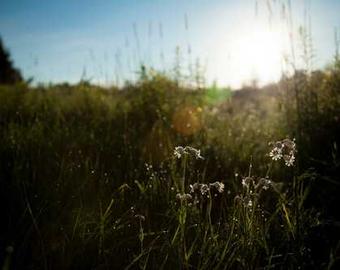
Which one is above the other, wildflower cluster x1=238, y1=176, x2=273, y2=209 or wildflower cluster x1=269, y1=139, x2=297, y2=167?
wildflower cluster x1=269, y1=139, x2=297, y2=167

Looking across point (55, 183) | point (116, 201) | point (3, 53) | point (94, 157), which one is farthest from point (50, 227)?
point (3, 53)

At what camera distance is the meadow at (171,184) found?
1987mm

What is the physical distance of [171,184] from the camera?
2.77m

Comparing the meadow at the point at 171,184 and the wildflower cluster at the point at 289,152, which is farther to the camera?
the meadow at the point at 171,184

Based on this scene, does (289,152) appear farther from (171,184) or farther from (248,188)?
(171,184)

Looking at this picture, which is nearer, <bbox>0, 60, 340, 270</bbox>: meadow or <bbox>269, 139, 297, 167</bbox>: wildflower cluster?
<bbox>269, 139, 297, 167</bbox>: wildflower cluster

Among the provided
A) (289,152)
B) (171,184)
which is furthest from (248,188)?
(171,184)

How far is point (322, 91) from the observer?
4672 millimetres

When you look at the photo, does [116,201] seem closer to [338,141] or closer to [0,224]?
[0,224]

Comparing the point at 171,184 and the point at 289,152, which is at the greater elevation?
the point at 289,152

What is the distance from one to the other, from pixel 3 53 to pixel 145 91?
69.3ft

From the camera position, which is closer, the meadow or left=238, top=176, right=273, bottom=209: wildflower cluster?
left=238, top=176, right=273, bottom=209: wildflower cluster

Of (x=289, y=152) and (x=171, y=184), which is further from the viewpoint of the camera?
(x=171, y=184)

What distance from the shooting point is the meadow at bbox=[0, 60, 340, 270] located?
1.99 meters
